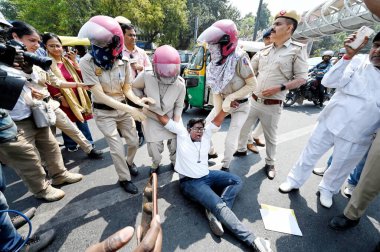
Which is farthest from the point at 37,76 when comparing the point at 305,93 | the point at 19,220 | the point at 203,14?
the point at 203,14

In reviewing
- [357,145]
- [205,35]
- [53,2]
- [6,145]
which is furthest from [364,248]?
[53,2]

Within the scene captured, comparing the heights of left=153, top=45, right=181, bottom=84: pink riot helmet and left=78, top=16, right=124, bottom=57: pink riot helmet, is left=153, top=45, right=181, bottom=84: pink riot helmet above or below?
below

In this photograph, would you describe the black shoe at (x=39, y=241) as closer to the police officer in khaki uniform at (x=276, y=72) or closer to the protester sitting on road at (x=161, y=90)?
the protester sitting on road at (x=161, y=90)

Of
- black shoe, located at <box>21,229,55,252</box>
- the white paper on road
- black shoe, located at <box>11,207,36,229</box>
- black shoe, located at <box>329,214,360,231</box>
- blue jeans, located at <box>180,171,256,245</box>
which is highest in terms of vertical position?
blue jeans, located at <box>180,171,256,245</box>

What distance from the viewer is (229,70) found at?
2.32 metres

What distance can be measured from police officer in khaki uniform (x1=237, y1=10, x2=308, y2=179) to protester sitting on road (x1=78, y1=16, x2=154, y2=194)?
155cm

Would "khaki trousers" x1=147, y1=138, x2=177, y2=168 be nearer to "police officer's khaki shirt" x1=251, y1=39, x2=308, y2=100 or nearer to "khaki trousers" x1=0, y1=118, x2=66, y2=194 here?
"khaki trousers" x1=0, y1=118, x2=66, y2=194

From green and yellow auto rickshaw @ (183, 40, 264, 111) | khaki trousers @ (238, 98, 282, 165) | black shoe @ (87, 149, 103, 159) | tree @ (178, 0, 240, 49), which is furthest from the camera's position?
tree @ (178, 0, 240, 49)

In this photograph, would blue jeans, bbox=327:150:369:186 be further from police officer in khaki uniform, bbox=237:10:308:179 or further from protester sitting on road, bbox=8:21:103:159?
protester sitting on road, bbox=8:21:103:159

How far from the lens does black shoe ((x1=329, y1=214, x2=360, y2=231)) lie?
201 centimetres

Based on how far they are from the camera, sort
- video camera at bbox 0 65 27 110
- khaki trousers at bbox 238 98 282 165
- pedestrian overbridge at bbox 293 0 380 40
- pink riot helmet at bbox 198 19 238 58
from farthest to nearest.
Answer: pedestrian overbridge at bbox 293 0 380 40
khaki trousers at bbox 238 98 282 165
pink riot helmet at bbox 198 19 238 58
video camera at bbox 0 65 27 110

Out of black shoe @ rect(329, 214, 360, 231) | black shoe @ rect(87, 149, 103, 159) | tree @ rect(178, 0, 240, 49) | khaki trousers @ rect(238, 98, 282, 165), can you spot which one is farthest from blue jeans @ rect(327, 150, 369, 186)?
tree @ rect(178, 0, 240, 49)

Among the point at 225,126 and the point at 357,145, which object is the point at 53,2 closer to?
the point at 225,126

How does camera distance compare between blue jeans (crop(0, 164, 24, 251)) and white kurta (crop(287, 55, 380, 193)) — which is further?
white kurta (crop(287, 55, 380, 193))
